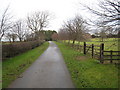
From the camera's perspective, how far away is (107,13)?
6.47m

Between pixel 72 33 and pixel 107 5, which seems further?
pixel 72 33

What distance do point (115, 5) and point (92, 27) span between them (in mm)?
1978

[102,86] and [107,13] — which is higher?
[107,13]

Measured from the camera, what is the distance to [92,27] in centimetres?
731

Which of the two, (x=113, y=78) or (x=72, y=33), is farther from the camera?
(x=72, y=33)

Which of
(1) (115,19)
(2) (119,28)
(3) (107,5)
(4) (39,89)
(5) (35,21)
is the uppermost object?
(5) (35,21)

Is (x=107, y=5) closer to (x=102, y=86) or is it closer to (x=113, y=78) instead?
(x=113, y=78)

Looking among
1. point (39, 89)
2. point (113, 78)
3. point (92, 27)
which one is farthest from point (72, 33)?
point (39, 89)

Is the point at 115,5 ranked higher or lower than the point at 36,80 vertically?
higher

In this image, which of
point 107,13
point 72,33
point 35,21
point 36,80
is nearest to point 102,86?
point 36,80

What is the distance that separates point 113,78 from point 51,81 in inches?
126

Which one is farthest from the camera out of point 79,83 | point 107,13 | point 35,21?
point 35,21

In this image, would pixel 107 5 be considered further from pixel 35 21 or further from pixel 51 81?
pixel 35 21

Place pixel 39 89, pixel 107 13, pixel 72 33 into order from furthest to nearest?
pixel 72 33
pixel 107 13
pixel 39 89
